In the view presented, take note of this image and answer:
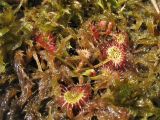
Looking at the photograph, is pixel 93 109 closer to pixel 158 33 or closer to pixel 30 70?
pixel 30 70

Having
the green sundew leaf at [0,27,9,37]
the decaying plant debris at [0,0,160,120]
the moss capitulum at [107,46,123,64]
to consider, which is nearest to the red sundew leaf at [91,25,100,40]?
the decaying plant debris at [0,0,160,120]

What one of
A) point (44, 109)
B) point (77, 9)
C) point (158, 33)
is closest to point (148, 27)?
point (158, 33)

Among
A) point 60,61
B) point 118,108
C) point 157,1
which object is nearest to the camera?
point 118,108

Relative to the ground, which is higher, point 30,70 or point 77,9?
point 77,9

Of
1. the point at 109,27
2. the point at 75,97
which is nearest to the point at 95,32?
the point at 109,27

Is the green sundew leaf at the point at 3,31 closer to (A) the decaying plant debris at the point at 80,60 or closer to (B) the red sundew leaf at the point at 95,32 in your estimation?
(A) the decaying plant debris at the point at 80,60

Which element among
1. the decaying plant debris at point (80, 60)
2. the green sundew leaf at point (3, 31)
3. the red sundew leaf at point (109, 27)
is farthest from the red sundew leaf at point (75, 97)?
the green sundew leaf at point (3, 31)

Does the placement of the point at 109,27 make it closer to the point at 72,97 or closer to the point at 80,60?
the point at 80,60

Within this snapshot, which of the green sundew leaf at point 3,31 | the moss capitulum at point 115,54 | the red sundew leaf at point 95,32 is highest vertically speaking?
the green sundew leaf at point 3,31
